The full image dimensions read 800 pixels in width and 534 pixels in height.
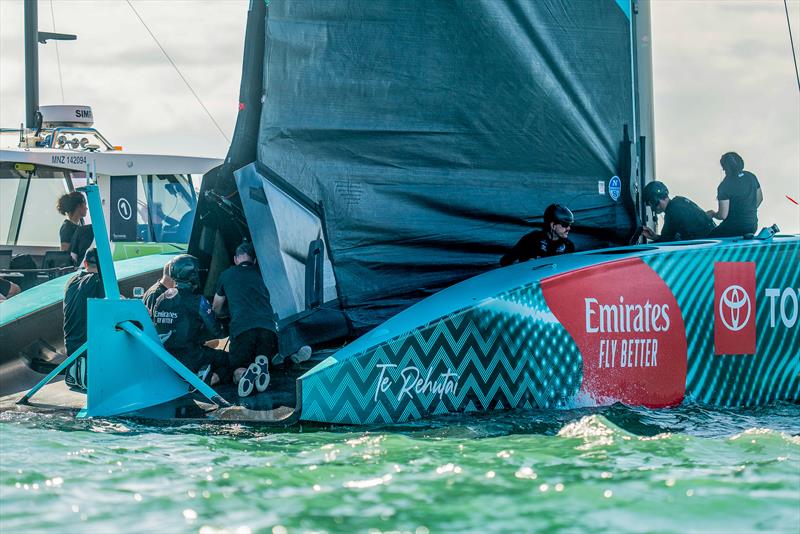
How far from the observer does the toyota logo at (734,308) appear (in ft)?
19.8

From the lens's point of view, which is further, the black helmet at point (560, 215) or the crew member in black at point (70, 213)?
the crew member in black at point (70, 213)

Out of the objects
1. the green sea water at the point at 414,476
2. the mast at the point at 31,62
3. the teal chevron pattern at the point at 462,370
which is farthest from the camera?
the mast at the point at 31,62

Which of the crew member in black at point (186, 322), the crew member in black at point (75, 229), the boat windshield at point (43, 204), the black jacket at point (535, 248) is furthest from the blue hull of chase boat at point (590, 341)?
the boat windshield at point (43, 204)

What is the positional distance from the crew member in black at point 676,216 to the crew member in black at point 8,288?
5934 millimetres

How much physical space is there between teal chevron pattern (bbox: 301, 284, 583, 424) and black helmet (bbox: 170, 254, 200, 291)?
164cm

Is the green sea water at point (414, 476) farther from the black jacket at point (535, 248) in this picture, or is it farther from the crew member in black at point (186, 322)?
the black jacket at point (535, 248)

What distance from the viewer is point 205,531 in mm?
3867

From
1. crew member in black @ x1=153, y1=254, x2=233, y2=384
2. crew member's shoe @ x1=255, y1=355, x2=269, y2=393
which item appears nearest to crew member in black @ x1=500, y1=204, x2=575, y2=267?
crew member's shoe @ x1=255, y1=355, x2=269, y2=393

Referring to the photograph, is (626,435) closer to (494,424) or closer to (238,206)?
(494,424)

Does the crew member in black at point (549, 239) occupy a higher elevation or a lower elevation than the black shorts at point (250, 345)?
higher

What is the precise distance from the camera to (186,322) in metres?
6.61

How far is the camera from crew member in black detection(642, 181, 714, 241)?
23.5ft

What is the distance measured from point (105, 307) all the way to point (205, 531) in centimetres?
233

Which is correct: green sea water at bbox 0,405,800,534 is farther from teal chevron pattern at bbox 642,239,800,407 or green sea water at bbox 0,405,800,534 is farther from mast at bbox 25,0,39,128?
mast at bbox 25,0,39,128
